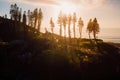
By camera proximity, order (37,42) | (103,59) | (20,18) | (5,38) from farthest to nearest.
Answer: (20,18), (5,38), (37,42), (103,59)

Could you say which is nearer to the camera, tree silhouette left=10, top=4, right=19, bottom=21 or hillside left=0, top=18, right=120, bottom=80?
hillside left=0, top=18, right=120, bottom=80

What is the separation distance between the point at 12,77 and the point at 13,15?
80.9m

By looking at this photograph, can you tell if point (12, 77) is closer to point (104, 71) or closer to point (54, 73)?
point (54, 73)

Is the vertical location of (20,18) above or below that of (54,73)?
above

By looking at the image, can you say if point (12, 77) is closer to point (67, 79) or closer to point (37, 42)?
point (67, 79)

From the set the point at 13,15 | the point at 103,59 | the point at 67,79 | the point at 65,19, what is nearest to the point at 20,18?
the point at 13,15

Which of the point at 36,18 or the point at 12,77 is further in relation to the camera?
the point at 36,18

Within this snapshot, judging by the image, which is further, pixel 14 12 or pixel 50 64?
pixel 14 12

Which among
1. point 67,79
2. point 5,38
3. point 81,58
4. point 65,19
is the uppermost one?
point 65,19

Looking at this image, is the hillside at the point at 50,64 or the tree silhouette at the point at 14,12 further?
the tree silhouette at the point at 14,12

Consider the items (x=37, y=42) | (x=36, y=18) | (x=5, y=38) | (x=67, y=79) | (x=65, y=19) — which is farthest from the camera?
(x=36, y=18)

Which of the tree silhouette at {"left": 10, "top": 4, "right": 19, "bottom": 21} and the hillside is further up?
the tree silhouette at {"left": 10, "top": 4, "right": 19, "bottom": 21}

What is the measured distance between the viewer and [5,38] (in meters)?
102

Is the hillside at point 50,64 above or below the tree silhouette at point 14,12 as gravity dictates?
below
